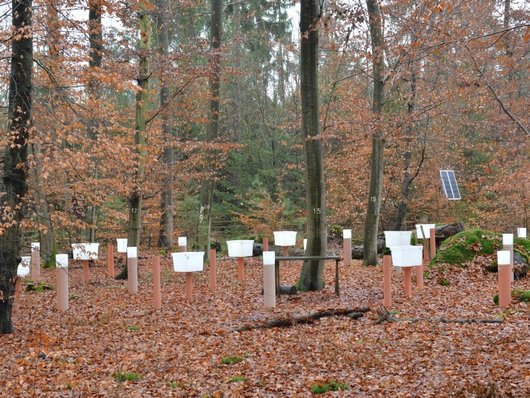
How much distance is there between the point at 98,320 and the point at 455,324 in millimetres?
6009

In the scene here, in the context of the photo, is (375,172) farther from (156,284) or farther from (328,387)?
(328,387)

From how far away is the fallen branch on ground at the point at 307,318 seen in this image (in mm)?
9523

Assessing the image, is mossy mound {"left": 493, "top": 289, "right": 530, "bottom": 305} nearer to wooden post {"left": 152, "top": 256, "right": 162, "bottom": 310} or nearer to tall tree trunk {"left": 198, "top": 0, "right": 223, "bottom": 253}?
wooden post {"left": 152, "top": 256, "right": 162, "bottom": 310}

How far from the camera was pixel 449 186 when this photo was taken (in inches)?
711

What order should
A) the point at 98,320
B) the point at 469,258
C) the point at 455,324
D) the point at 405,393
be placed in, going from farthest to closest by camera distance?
the point at 469,258
the point at 98,320
the point at 455,324
the point at 405,393

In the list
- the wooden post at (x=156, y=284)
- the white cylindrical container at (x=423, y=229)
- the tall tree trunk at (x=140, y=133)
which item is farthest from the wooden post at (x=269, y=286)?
the white cylindrical container at (x=423, y=229)

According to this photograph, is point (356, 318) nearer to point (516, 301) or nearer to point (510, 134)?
point (516, 301)

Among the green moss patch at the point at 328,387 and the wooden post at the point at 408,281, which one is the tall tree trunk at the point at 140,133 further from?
the green moss patch at the point at 328,387

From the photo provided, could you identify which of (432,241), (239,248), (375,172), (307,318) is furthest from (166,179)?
(307,318)

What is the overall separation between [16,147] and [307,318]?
5.17m

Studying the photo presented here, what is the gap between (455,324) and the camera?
885 centimetres

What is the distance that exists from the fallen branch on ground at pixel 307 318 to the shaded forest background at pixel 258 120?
292 centimetres

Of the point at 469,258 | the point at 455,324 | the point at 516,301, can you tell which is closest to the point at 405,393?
the point at 455,324

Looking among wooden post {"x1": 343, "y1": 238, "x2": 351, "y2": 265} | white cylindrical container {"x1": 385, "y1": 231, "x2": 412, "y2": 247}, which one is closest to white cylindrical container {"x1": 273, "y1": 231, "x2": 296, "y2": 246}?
wooden post {"x1": 343, "y1": 238, "x2": 351, "y2": 265}
